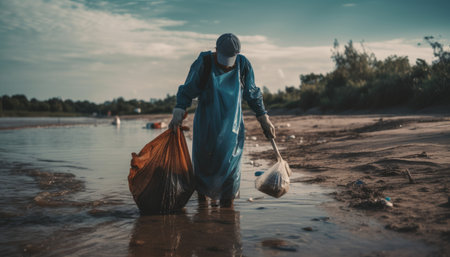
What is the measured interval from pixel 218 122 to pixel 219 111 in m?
0.11

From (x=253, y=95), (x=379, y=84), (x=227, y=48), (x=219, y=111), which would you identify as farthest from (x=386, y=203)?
(x=379, y=84)

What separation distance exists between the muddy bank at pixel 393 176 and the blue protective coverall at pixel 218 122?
3.63 feet

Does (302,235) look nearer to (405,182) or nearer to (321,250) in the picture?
(321,250)

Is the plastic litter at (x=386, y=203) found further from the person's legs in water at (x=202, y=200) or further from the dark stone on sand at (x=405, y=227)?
the person's legs in water at (x=202, y=200)

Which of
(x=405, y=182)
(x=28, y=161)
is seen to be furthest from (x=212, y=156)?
(x=28, y=161)

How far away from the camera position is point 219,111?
3531 millimetres

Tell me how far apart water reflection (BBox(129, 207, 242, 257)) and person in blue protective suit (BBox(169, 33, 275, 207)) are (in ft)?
1.09

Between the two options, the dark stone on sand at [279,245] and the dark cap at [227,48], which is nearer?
the dark stone on sand at [279,245]

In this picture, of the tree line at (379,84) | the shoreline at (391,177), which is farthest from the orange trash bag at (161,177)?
the tree line at (379,84)

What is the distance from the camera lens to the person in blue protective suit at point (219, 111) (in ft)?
11.4

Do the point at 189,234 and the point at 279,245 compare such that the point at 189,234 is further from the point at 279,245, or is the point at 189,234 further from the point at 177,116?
the point at 177,116

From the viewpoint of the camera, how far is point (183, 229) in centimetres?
313

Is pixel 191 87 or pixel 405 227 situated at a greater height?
pixel 191 87

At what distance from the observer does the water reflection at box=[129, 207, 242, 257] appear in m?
2.62
